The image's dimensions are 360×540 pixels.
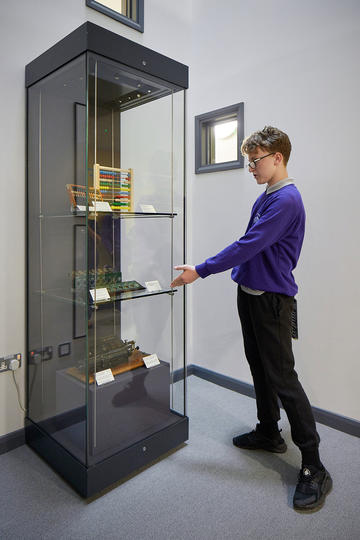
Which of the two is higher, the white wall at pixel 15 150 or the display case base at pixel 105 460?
the white wall at pixel 15 150

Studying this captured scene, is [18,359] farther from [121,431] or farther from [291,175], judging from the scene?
[291,175]

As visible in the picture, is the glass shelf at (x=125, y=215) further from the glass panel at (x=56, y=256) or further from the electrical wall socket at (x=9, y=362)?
the electrical wall socket at (x=9, y=362)

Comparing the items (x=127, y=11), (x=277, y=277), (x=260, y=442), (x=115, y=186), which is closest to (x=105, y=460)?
(x=260, y=442)

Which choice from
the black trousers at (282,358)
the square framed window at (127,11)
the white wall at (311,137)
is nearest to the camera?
the black trousers at (282,358)

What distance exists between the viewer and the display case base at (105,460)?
171 cm

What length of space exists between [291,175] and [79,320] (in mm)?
1546

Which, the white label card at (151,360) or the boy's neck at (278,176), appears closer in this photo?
the boy's neck at (278,176)

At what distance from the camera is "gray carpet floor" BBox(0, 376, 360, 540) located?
1546mm

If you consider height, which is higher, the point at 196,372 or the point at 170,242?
the point at 170,242

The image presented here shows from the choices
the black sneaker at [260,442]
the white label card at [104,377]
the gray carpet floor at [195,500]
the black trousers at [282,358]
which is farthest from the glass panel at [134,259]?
the black trousers at [282,358]

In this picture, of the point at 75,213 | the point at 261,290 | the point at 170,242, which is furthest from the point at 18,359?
the point at 261,290

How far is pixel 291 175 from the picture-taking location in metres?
2.42

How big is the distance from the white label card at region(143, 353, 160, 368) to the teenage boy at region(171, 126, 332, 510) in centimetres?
45

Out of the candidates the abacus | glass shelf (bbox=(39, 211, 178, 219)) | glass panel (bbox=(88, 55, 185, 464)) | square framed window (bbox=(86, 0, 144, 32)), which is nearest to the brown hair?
glass panel (bbox=(88, 55, 185, 464))
